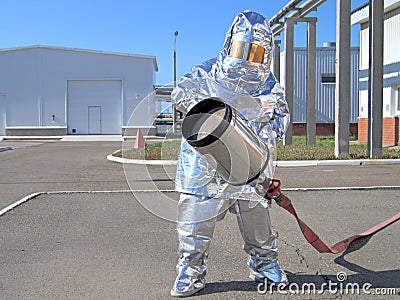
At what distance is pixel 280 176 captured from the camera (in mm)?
11305

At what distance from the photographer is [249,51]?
373cm

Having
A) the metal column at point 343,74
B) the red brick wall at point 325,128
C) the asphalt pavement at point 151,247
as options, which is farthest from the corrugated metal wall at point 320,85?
the asphalt pavement at point 151,247

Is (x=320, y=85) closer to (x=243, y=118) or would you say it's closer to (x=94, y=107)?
(x=94, y=107)

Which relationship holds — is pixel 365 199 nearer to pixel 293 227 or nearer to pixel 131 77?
pixel 293 227

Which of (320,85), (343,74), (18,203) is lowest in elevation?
(18,203)

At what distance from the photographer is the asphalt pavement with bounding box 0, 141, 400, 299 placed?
3988 millimetres

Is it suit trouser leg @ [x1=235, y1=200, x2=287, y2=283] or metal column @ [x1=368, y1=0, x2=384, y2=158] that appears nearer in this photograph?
suit trouser leg @ [x1=235, y1=200, x2=287, y2=283]

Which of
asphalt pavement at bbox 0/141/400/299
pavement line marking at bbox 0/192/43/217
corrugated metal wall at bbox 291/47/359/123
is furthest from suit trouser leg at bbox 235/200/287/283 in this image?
corrugated metal wall at bbox 291/47/359/123

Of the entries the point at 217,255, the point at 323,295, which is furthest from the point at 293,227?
the point at 323,295

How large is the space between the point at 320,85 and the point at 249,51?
102 ft

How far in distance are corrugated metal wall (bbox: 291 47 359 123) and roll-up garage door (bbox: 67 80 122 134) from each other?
1421cm

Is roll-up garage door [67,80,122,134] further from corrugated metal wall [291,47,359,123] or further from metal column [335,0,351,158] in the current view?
metal column [335,0,351,158]

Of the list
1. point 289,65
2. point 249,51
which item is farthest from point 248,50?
point 289,65

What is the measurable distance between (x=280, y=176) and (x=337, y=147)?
4.04 metres
